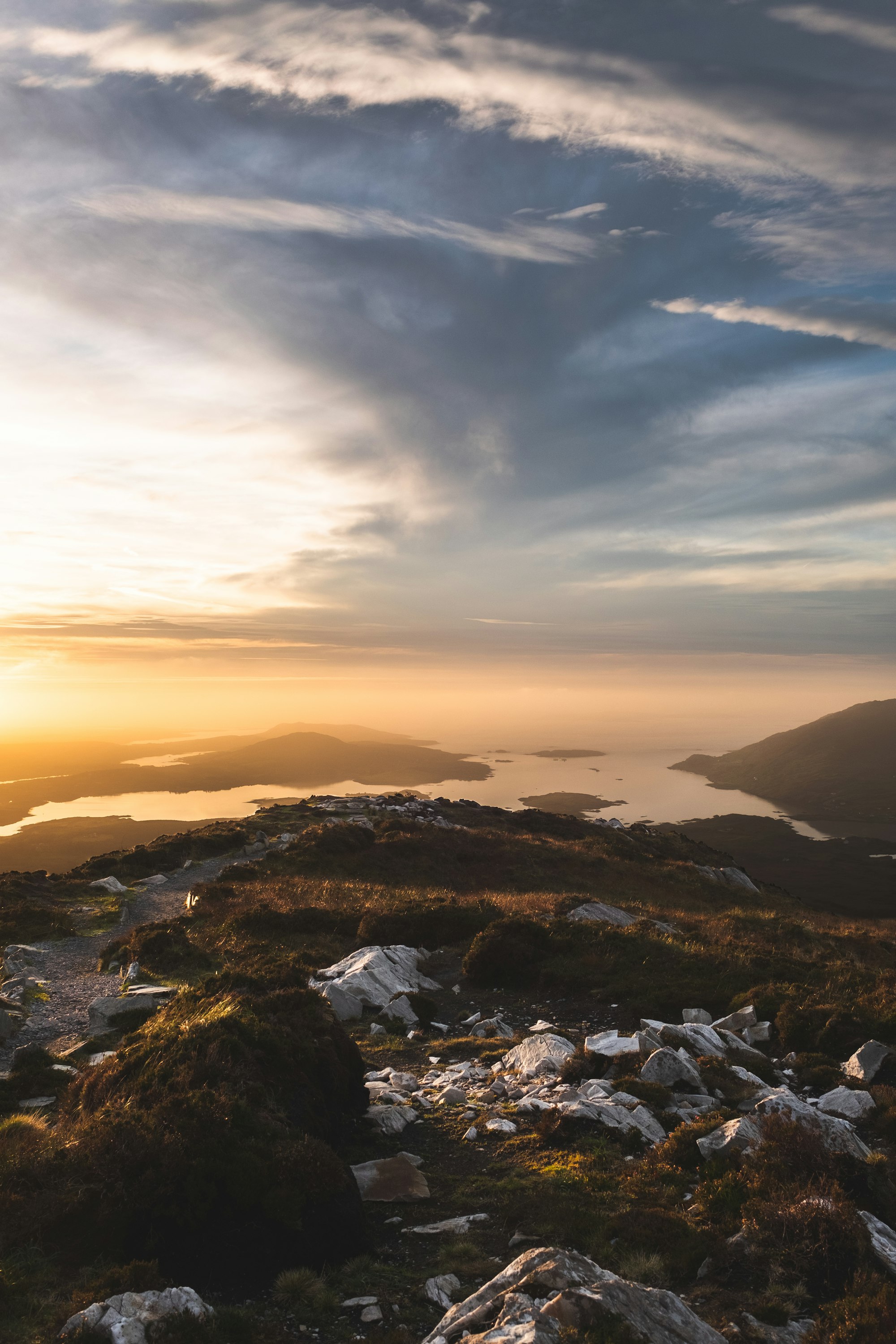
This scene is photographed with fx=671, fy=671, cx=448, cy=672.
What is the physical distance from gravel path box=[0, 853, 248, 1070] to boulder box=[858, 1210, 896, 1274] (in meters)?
14.1

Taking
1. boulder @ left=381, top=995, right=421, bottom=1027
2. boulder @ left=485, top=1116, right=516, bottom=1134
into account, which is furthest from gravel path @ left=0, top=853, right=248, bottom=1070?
boulder @ left=485, top=1116, right=516, bottom=1134

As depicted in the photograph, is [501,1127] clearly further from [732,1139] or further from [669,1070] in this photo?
[732,1139]

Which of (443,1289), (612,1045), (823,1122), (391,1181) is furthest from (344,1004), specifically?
(823,1122)

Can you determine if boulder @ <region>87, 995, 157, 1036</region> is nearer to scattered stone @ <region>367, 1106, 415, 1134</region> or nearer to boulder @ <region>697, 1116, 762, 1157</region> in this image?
scattered stone @ <region>367, 1106, 415, 1134</region>

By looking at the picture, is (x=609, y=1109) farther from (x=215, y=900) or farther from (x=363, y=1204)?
(x=215, y=900)

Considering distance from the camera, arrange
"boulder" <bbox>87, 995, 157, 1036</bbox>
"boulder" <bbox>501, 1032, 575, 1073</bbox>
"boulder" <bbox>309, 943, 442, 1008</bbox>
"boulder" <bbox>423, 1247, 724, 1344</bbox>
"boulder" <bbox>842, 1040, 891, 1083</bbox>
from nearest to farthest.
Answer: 1. "boulder" <bbox>423, 1247, 724, 1344</bbox>
2. "boulder" <bbox>842, 1040, 891, 1083</bbox>
3. "boulder" <bbox>501, 1032, 575, 1073</bbox>
4. "boulder" <bbox>87, 995, 157, 1036</bbox>
5. "boulder" <bbox>309, 943, 442, 1008</bbox>

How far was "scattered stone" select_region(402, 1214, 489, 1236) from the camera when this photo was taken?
25.5 ft

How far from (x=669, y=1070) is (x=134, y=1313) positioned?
845cm

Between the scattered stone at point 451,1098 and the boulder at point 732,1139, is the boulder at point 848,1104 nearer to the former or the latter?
the boulder at point 732,1139

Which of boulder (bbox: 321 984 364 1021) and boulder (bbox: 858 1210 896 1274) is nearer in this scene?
boulder (bbox: 858 1210 896 1274)

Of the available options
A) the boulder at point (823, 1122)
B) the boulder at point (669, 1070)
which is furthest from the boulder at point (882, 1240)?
the boulder at point (669, 1070)

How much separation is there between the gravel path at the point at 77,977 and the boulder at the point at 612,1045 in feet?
34.7

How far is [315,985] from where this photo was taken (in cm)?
1727

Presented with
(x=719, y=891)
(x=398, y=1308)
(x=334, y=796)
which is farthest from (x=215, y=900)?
(x=334, y=796)
